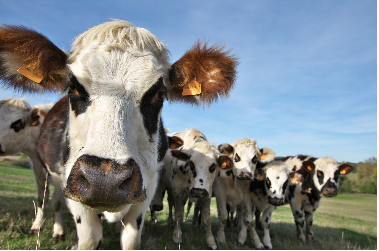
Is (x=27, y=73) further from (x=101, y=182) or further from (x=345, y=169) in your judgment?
(x=345, y=169)

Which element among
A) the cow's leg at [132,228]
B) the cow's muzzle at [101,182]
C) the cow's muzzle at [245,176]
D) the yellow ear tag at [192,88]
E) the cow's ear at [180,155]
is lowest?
the cow's leg at [132,228]

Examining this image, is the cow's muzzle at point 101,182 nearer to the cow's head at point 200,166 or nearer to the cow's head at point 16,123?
the cow's head at point 200,166

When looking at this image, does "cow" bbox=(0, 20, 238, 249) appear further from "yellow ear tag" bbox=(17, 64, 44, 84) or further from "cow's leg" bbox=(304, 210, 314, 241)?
"cow's leg" bbox=(304, 210, 314, 241)

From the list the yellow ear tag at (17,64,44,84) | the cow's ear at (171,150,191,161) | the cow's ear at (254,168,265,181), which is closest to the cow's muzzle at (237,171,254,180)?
the cow's ear at (254,168,265,181)

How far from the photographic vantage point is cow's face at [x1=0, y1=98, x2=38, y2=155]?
5074 mm

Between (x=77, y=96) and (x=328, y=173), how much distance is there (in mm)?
8006

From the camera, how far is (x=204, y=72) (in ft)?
9.18

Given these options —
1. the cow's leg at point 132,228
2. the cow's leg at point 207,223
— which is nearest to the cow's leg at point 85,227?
the cow's leg at point 132,228

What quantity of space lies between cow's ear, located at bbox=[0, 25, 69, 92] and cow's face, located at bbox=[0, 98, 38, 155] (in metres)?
2.94

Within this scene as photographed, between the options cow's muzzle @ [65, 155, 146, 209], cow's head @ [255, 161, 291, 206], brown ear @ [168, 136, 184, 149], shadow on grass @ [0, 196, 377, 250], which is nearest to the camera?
cow's muzzle @ [65, 155, 146, 209]

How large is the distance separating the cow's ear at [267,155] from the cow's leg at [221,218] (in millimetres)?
2041

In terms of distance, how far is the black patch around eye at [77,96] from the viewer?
2.05 metres

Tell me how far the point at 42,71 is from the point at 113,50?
3.09 feet

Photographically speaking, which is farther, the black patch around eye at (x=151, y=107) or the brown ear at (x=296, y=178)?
the brown ear at (x=296, y=178)
